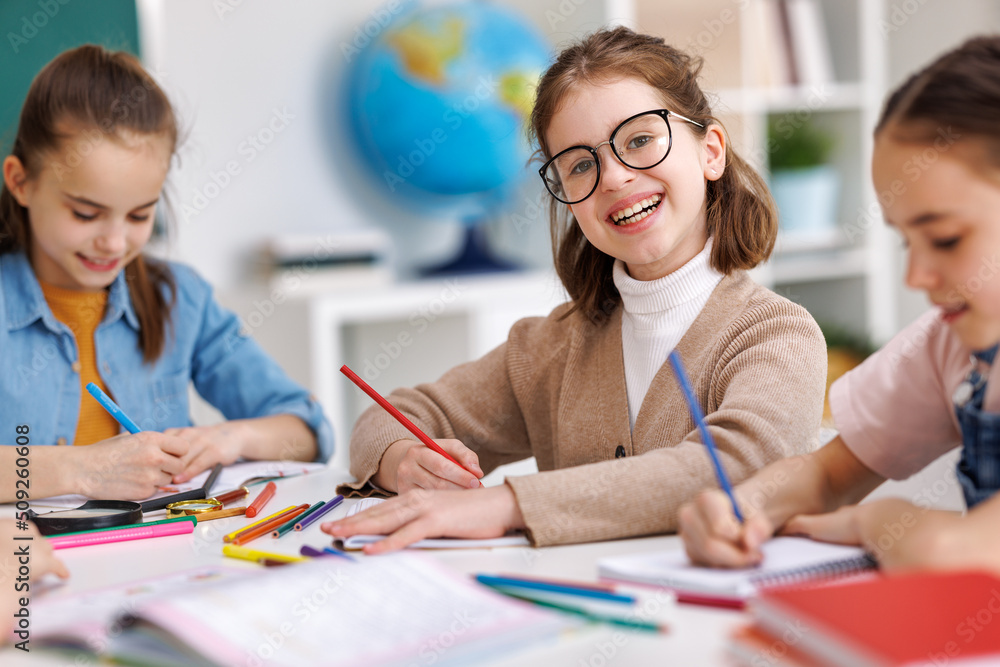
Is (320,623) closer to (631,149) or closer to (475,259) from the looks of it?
(631,149)

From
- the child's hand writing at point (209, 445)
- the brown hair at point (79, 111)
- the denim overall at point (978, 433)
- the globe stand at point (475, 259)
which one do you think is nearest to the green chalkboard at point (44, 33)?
the brown hair at point (79, 111)

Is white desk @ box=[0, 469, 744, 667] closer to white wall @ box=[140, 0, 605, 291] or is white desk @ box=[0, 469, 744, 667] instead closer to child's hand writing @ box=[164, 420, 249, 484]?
child's hand writing @ box=[164, 420, 249, 484]

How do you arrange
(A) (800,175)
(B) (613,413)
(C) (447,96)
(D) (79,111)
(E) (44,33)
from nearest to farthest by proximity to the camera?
(B) (613,413)
(D) (79,111)
(E) (44,33)
(C) (447,96)
(A) (800,175)

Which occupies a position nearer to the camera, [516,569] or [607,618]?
[607,618]

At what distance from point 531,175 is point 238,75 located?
87cm

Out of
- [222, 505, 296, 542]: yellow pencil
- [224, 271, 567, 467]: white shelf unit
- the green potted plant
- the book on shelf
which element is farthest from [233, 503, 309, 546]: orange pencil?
the book on shelf

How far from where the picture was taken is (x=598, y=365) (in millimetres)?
1206

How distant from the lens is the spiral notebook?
0.66 m

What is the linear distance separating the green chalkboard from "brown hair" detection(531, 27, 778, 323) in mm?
1484

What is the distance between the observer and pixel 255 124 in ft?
8.47

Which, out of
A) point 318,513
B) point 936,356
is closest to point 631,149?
point 936,356

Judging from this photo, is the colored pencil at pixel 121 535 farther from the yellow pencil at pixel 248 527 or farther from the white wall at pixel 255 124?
the white wall at pixel 255 124

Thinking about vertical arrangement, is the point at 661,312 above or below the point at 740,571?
above

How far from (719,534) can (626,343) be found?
0.50 metres
